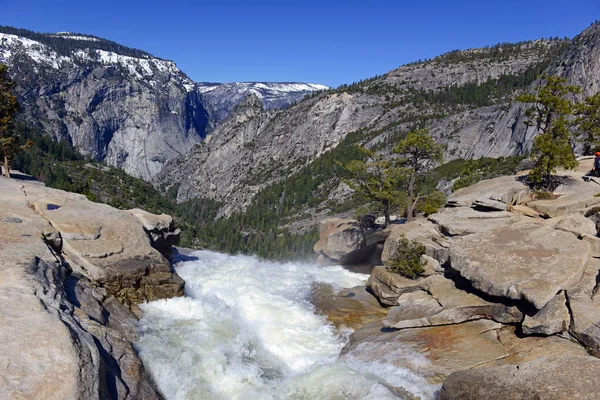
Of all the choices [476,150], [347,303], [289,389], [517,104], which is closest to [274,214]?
[476,150]

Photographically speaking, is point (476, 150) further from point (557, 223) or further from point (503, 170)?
point (557, 223)

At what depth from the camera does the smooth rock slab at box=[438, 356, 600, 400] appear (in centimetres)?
1205

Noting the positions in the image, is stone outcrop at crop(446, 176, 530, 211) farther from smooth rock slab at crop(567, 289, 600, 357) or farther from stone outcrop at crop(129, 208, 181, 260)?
stone outcrop at crop(129, 208, 181, 260)

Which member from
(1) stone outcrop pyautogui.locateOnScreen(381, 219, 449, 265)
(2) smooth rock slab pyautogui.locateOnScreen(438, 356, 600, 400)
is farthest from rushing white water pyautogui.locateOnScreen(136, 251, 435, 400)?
(1) stone outcrop pyautogui.locateOnScreen(381, 219, 449, 265)

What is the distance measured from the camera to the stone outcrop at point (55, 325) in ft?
37.2

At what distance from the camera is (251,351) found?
20.4 metres

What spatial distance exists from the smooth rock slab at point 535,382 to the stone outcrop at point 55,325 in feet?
38.4

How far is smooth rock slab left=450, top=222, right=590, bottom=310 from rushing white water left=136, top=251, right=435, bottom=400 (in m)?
5.81

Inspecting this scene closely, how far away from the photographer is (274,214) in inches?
7136

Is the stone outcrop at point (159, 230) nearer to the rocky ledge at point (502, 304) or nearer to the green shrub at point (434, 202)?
the rocky ledge at point (502, 304)

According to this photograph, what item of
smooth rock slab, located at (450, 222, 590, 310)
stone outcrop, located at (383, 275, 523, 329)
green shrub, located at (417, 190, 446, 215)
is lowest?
stone outcrop, located at (383, 275, 523, 329)

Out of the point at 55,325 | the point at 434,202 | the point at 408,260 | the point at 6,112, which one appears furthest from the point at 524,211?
the point at 6,112

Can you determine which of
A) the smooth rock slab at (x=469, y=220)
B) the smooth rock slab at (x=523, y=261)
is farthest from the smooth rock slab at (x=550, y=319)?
the smooth rock slab at (x=469, y=220)

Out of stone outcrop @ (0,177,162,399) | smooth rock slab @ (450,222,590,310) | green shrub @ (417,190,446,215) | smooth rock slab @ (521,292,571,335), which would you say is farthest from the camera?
green shrub @ (417,190,446,215)
